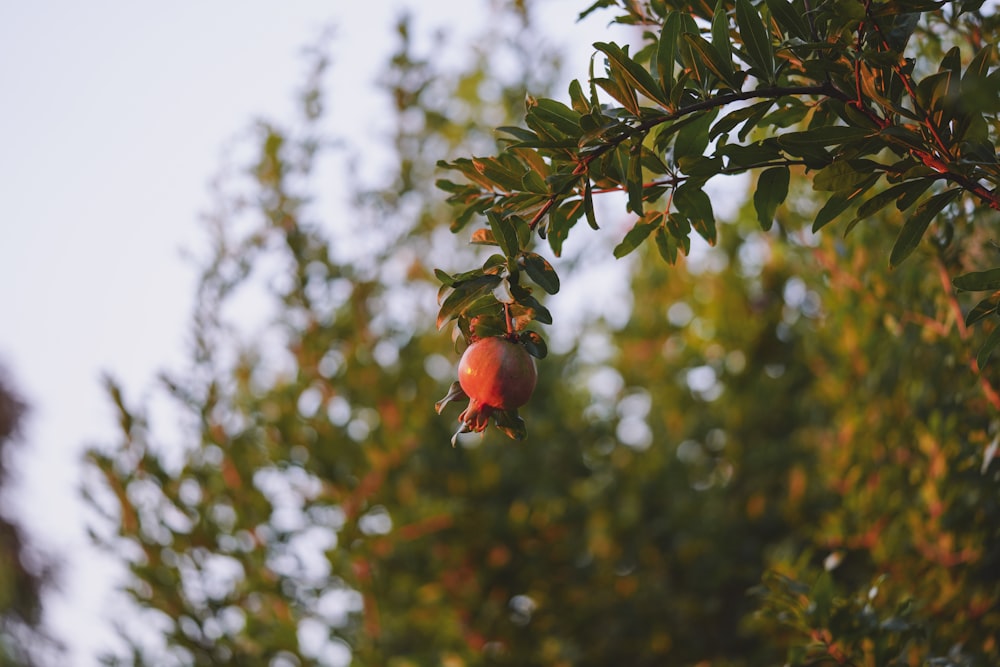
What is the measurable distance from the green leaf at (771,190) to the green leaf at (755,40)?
0.23 feet

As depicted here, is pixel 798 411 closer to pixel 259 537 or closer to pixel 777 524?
pixel 777 524

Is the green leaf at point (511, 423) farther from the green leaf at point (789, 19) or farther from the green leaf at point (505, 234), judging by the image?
the green leaf at point (789, 19)

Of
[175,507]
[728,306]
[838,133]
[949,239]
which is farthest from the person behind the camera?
[728,306]

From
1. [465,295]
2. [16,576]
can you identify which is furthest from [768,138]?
[16,576]

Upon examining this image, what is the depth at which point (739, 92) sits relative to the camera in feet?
1.94

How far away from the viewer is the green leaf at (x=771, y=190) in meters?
0.65

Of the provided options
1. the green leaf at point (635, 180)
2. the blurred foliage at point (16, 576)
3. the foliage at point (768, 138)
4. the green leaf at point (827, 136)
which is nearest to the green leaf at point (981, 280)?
the foliage at point (768, 138)

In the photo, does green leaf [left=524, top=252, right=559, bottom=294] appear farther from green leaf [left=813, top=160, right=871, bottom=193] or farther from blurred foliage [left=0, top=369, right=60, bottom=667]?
blurred foliage [left=0, top=369, right=60, bottom=667]

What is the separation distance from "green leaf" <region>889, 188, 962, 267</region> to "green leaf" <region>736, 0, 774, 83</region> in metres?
0.14

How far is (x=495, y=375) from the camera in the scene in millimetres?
583

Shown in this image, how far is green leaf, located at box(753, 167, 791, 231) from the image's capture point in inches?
25.5

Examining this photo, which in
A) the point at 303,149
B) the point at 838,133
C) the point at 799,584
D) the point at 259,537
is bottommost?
the point at 799,584

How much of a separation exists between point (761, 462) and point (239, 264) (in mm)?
1047

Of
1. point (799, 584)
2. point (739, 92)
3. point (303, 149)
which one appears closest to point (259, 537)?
point (303, 149)
